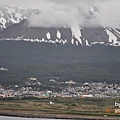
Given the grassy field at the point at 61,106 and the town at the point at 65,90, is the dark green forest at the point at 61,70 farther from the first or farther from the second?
the grassy field at the point at 61,106

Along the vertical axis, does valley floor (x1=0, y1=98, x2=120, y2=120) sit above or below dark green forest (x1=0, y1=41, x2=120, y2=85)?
below

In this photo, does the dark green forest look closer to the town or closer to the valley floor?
the town

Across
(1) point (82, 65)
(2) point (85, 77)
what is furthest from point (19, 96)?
(1) point (82, 65)

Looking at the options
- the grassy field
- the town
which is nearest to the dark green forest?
the town

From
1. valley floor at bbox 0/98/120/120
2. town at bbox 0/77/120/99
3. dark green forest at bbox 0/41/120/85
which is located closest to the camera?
valley floor at bbox 0/98/120/120

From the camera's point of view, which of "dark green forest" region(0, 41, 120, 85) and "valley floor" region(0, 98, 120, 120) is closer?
"valley floor" region(0, 98, 120, 120)

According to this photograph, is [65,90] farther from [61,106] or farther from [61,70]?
[61,106]

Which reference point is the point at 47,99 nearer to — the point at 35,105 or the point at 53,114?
the point at 35,105
